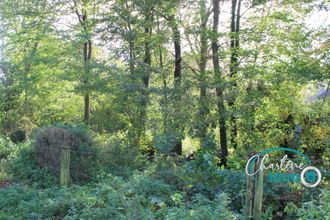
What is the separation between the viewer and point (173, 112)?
10492 mm

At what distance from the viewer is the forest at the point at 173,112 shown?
5.56m

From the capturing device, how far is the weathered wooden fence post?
4.70 m

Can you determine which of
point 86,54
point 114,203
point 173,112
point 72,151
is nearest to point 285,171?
point 114,203

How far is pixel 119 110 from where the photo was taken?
12.3 meters

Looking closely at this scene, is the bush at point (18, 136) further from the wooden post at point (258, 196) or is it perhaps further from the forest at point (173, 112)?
the wooden post at point (258, 196)

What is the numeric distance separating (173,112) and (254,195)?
232 inches

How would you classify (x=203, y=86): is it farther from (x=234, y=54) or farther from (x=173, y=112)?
(x=234, y=54)

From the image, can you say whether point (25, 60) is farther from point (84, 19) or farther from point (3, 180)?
point (3, 180)

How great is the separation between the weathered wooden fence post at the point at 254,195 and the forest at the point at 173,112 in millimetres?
13

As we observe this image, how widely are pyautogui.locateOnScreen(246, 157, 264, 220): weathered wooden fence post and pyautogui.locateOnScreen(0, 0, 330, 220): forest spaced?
1cm

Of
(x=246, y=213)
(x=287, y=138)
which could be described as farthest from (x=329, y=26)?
(x=246, y=213)

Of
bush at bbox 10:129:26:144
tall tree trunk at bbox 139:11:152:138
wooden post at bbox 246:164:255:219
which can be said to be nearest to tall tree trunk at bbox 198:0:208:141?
tall tree trunk at bbox 139:11:152:138

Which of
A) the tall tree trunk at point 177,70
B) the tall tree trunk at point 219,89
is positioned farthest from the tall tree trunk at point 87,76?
the tall tree trunk at point 219,89

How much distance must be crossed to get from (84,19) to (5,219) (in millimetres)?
11678
